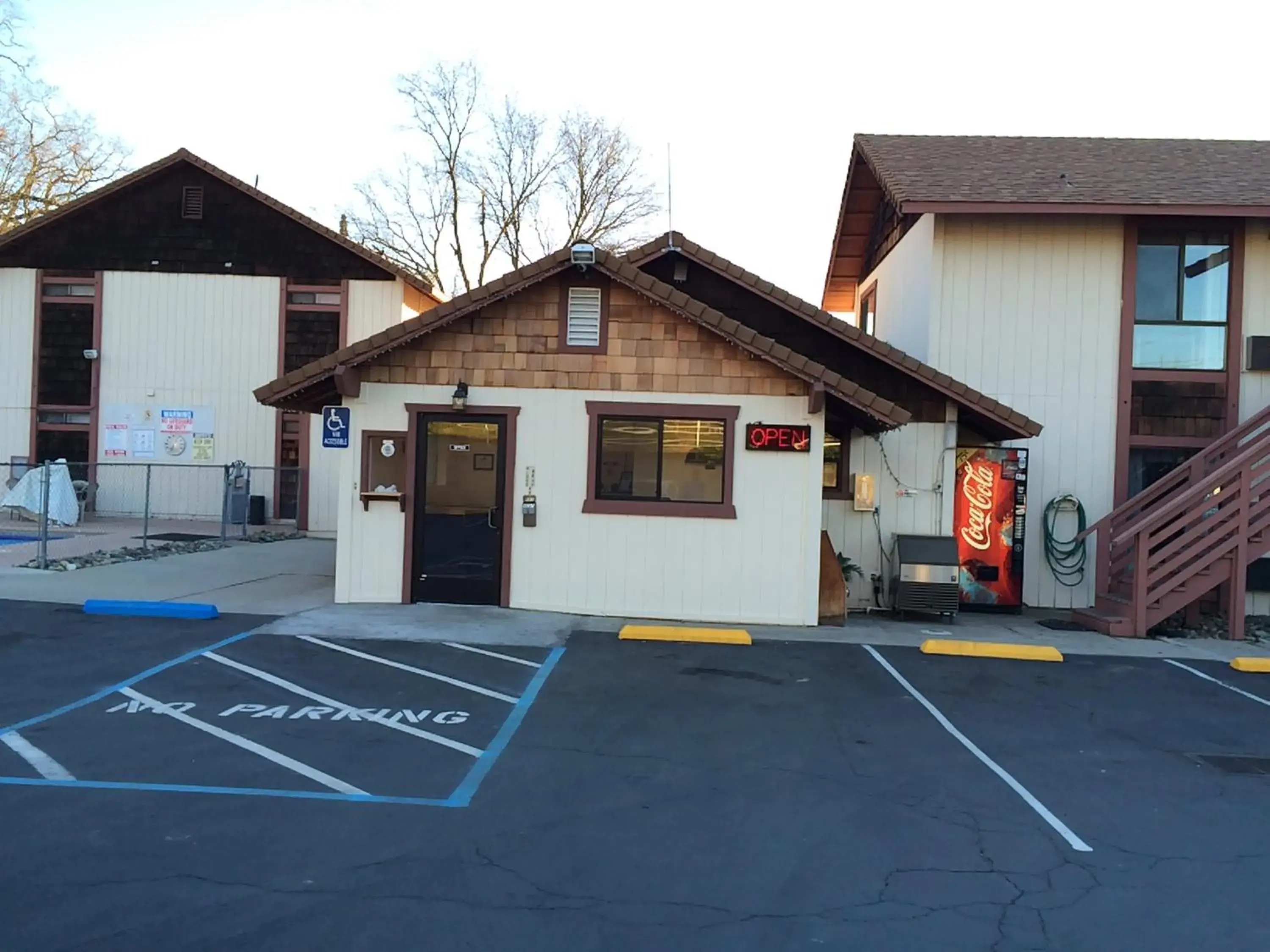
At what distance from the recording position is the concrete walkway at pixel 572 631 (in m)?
10.9

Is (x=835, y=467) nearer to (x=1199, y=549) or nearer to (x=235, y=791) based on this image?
(x=1199, y=549)

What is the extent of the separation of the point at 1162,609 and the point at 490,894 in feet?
35.6

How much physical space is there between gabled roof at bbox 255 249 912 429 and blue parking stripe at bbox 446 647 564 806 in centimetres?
439

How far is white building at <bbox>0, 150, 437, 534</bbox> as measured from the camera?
22.9 m

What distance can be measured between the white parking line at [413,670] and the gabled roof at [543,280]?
3.33 meters

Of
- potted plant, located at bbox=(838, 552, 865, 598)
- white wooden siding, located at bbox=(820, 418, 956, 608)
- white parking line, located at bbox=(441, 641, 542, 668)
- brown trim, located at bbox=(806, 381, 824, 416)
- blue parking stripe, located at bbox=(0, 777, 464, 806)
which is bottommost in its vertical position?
blue parking stripe, located at bbox=(0, 777, 464, 806)

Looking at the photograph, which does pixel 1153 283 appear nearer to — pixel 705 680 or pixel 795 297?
pixel 795 297

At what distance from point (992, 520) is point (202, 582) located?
35.4 feet

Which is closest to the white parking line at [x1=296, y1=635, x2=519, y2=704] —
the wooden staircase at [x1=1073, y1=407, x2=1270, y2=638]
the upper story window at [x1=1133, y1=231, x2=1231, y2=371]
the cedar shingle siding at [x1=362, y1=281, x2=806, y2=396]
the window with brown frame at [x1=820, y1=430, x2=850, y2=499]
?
the cedar shingle siding at [x1=362, y1=281, x2=806, y2=396]

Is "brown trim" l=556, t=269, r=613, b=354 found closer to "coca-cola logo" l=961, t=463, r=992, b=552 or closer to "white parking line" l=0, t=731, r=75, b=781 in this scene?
"coca-cola logo" l=961, t=463, r=992, b=552

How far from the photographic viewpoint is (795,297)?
14219 millimetres

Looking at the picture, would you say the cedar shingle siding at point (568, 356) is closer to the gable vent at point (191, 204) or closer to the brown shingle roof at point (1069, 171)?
the brown shingle roof at point (1069, 171)

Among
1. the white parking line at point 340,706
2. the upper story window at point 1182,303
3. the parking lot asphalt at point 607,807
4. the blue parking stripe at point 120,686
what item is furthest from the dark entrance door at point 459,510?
the upper story window at point 1182,303

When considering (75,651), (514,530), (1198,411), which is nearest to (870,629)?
(514,530)
